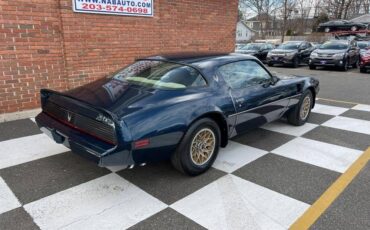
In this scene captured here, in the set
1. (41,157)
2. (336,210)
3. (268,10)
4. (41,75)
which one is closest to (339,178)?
(336,210)

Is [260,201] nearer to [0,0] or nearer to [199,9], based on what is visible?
[0,0]

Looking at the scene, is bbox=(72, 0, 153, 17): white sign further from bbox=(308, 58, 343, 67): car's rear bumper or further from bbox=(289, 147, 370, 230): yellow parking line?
bbox=(308, 58, 343, 67): car's rear bumper

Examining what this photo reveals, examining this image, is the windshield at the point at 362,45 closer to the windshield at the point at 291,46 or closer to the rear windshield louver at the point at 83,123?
the windshield at the point at 291,46

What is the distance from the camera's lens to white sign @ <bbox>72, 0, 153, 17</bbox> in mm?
5725

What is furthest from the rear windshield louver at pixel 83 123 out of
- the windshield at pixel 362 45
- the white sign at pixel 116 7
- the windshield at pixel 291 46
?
the windshield at pixel 362 45

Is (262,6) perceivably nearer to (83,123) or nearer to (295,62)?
(295,62)

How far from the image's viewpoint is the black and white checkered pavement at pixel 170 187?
2.63m

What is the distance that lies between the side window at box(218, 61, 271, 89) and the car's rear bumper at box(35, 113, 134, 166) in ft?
5.70

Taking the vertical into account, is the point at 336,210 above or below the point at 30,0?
below

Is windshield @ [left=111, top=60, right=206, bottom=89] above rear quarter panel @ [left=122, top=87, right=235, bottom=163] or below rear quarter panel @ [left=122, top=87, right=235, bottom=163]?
above

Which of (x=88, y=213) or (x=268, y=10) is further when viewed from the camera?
(x=268, y=10)

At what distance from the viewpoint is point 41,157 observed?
3844 mm

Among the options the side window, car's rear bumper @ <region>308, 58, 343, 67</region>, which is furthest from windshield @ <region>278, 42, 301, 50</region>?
the side window

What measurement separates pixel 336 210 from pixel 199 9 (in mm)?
6443
